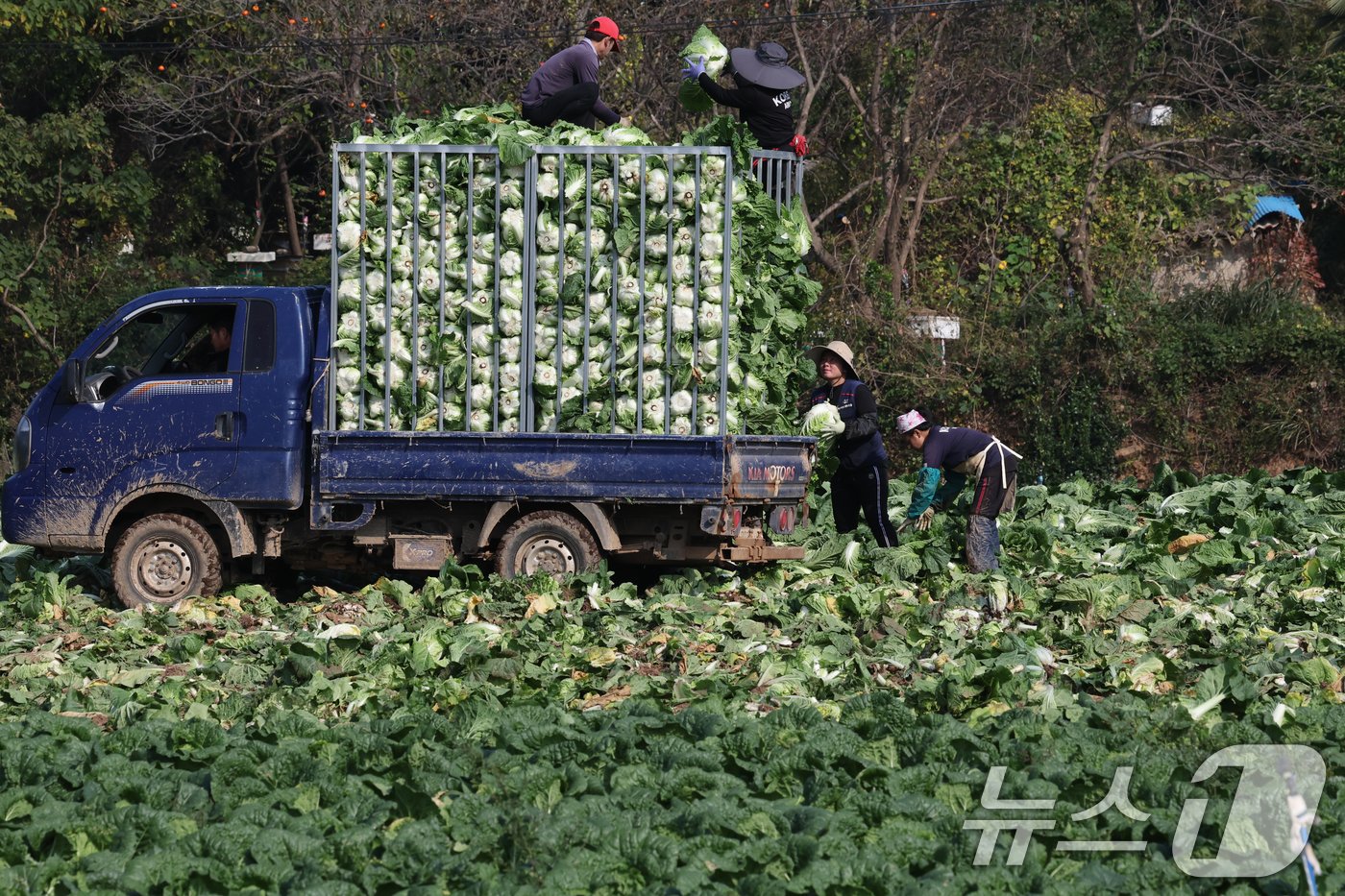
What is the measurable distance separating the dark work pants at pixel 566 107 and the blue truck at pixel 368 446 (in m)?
0.99

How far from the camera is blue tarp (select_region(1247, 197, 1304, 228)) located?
82.3 ft

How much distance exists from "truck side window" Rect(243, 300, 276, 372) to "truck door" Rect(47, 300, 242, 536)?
3.4 inches

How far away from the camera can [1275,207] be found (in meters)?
25.0

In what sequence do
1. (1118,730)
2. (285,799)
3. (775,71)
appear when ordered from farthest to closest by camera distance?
(775,71) < (1118,730) < (285,799)

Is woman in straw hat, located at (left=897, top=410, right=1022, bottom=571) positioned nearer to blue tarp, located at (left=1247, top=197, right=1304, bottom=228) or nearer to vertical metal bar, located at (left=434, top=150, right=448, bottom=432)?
vertical metal bar, located at (left=434, top=150, right=448, bottom=432)

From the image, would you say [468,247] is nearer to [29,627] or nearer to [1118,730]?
[29,627]

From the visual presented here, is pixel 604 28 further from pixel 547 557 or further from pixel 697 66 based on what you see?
Answer: pixel 547 557

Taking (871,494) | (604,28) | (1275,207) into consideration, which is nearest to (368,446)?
(871,494)

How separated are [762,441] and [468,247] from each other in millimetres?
2266

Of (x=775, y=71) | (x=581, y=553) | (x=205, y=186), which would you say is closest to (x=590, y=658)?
(x=581, y=553)

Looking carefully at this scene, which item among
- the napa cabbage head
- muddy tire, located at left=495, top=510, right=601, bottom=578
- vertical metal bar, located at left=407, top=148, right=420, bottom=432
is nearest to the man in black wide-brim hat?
the napa cabbage head

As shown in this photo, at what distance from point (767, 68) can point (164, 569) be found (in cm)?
544

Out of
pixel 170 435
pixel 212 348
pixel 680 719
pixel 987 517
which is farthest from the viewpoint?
pixel 987 517

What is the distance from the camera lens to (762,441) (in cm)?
1027
